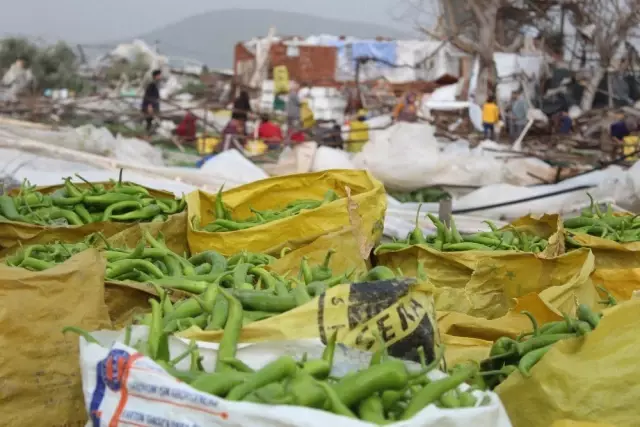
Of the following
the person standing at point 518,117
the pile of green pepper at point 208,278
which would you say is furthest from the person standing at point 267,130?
the pile of green pepper at point 208,278

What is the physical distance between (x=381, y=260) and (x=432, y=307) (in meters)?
1.71

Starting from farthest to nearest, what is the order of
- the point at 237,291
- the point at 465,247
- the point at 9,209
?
the point at 9,209
the point at 465,247
the point at 237,291

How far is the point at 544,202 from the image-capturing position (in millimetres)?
6684

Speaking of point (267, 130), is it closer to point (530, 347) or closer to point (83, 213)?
point (83, 213)

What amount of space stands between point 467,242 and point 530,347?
1.55 meters

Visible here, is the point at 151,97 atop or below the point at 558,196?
below

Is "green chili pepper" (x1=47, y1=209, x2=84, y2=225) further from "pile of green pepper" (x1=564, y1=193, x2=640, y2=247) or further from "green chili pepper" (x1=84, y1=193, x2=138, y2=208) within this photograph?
"pile of green pepper" (x1=564, y1=193, x2=640, y2=247)

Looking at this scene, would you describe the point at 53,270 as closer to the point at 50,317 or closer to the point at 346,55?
the point at 50,317

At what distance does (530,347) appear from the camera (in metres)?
2.54

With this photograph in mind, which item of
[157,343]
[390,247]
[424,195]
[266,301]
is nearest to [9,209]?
[390,247]

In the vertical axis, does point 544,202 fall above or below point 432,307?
below

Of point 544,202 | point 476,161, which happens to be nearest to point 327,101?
point 476,161

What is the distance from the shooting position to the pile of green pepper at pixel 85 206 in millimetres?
4215

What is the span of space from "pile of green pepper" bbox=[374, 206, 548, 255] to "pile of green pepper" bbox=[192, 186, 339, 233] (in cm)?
51
